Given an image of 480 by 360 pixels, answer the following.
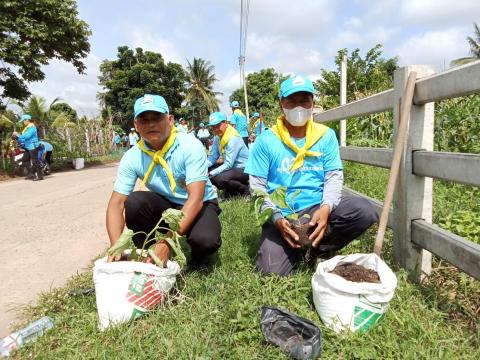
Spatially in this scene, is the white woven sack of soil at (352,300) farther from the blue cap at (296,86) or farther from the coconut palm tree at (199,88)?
the coconut palm tree at (199,88)

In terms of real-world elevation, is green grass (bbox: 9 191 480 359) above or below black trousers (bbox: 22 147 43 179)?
below

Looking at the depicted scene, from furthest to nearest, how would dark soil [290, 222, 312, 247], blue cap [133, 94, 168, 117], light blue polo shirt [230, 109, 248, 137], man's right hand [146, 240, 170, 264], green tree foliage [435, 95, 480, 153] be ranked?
light blue polo shirt [230, 109, 248, 137] < green tree foliage [435, 95, 480, 153] < blue cap [133, 94, 168, 117] < dark soil [290, 222, 312, 247] < man's right hand [146, 240, 170, 264]

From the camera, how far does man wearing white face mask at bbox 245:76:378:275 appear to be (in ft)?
9.05

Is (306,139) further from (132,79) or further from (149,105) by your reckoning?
(132,79)

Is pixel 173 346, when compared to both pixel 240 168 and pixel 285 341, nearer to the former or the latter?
pixel 285 341

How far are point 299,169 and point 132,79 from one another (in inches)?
1345

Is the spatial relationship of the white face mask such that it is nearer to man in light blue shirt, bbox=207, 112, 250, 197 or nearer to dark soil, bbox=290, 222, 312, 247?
dark soil, bbox=290, 222, 312, 247

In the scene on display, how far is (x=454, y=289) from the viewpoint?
2506mm

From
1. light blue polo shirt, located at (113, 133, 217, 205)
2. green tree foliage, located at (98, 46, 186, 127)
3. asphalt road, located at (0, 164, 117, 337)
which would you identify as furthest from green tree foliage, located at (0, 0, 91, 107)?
green tree foliage, located at (98, 46, 186, 127)

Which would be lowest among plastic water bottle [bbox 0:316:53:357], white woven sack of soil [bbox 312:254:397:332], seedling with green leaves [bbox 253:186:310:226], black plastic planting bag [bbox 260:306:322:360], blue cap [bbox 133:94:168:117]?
plastic water bottle [bbox 0:316:53:357]

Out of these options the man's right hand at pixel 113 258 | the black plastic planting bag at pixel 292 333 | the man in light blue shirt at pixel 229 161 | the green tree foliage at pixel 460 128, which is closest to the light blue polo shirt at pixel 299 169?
the black plastic planting bag at pixel 292 333

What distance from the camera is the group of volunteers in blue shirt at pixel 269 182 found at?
277 centimetres

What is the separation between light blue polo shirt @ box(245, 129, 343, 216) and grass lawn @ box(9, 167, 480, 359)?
1.79ft

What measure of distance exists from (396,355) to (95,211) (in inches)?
216
